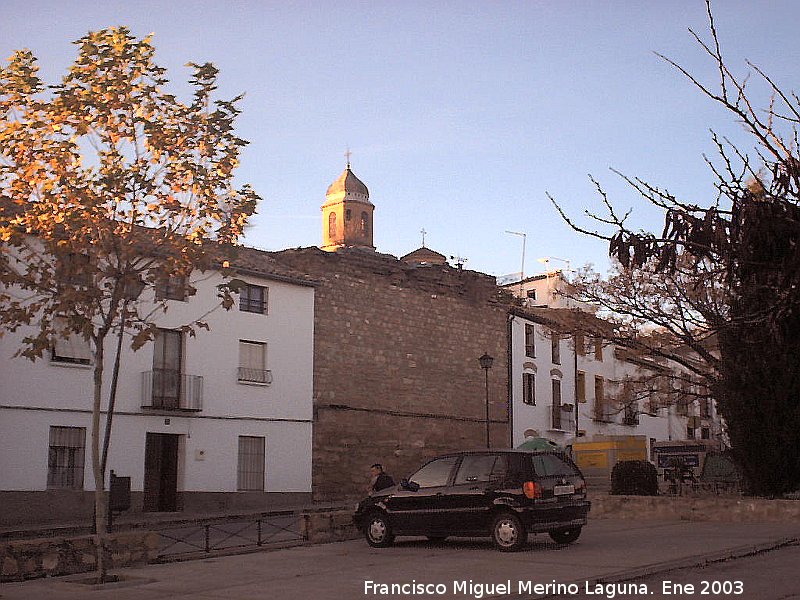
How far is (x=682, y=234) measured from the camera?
5.98 meters

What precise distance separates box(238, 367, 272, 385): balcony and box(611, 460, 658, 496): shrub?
506 inches

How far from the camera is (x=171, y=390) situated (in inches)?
1162

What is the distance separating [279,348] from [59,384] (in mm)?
7786

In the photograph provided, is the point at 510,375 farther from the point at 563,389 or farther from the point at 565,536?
A: the point at 565,536

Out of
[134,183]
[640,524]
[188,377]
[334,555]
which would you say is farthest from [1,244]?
[188,377]

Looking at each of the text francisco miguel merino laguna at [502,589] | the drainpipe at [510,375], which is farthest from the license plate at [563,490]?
the drainpipe at [510,375]

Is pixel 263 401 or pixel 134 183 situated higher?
pixel 134 183

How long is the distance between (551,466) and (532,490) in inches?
31.9

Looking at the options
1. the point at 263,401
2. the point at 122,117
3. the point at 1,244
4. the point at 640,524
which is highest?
the point at 122,117

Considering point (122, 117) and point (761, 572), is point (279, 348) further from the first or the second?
point (761, 572)

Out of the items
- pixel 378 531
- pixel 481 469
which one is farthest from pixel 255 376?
pixel 481 469

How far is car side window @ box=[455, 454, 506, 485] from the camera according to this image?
48.5 ft

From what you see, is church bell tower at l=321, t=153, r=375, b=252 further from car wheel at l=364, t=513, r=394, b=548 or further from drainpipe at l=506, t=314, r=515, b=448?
car wheel at l=364, t=513, r=394, b=548

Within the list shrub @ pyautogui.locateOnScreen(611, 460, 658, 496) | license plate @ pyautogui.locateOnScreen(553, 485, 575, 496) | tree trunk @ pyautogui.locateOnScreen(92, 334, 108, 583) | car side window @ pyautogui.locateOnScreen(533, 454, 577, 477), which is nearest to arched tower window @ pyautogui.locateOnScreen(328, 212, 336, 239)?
shrub @ pyautogui.locateOnScreen(611, 460, 658, 496)
